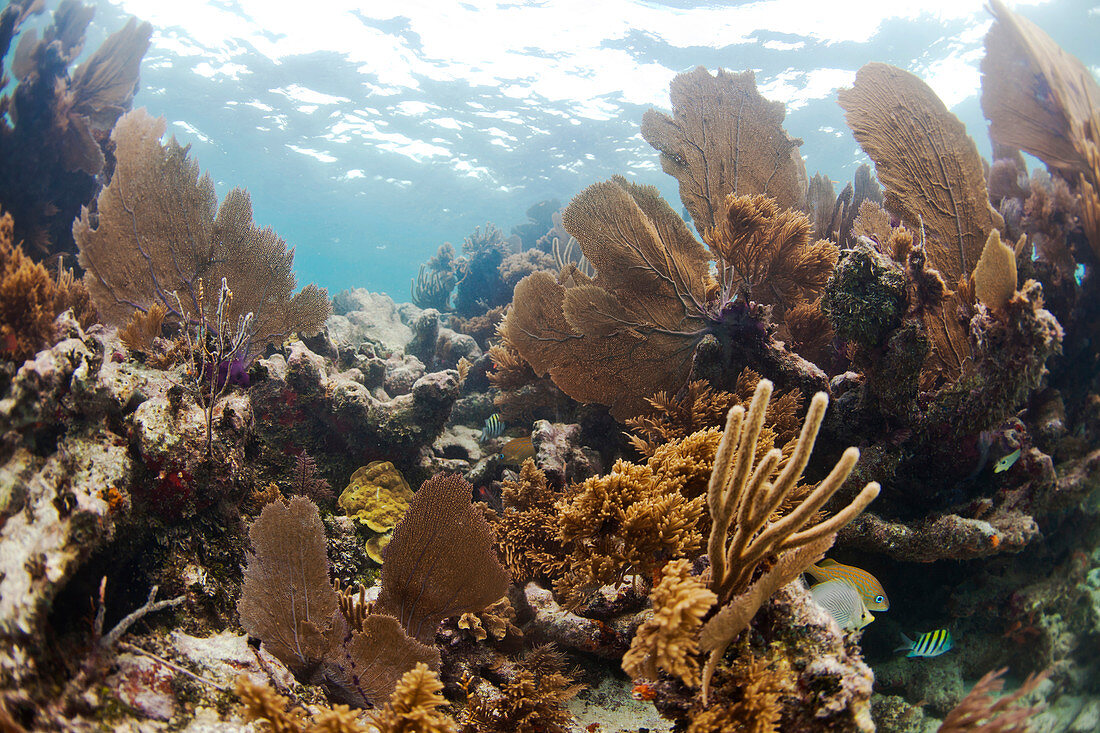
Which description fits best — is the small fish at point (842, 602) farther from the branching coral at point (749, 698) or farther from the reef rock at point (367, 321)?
the reef rock at point (367, 321)

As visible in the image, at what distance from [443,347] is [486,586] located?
669 cm

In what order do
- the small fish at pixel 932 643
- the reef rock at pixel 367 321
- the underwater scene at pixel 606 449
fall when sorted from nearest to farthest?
the underwater scene at pixel 606 449 < the small fish at pixel 932 643 < the reef rock at pixel 367 321

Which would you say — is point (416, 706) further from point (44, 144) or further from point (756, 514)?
point (44, 144)

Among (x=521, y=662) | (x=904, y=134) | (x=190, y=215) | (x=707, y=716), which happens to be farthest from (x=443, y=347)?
(x=707, y=716)

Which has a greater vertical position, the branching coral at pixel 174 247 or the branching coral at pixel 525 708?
the branching coral at pixel 174 247

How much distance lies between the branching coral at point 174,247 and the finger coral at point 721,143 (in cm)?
416

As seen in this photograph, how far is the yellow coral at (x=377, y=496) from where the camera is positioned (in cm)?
392

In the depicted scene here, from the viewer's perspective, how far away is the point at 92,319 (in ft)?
14.7

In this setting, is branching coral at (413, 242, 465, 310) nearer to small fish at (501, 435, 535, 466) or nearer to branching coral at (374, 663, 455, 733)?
small fish at (501, 435, 535, 466)

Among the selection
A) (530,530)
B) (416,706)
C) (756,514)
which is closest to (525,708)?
(416,706)

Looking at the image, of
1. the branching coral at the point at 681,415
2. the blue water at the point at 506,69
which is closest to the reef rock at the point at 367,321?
the branching coral at the point at 681,415

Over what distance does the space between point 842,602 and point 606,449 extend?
2545 mm

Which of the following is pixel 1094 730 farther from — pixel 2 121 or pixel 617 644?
pixel 2 121

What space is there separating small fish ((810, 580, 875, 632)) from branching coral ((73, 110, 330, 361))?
4577mm
